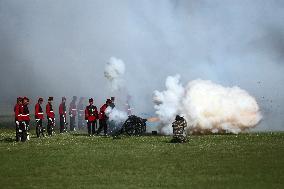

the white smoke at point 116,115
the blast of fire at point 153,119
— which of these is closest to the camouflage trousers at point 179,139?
the blast of fire at point 153,119

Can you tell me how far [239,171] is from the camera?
1841 cm

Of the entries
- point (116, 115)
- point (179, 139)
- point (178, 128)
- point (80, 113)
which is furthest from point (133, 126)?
point (80, 113)

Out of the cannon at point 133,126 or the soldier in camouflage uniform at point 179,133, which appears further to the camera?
the cannon at point 133,126

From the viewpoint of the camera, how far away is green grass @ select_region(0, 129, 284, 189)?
16.4 m

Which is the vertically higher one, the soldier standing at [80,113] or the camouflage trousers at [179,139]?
the soldier standing at [80,113]

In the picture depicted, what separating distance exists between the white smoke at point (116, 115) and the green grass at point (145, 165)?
321 inches

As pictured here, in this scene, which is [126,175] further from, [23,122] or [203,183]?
[23,122]

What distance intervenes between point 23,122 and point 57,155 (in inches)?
387

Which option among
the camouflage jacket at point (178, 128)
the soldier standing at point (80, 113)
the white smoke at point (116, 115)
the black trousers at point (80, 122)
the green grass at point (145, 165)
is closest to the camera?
the green grass at point (145, 165)

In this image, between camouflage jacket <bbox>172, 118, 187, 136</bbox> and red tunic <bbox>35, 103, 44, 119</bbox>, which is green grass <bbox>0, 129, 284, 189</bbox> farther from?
red tunic <bbox>35, 103, 44, 119</bbox>

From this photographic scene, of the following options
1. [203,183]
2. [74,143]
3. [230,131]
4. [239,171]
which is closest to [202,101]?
[230,131]

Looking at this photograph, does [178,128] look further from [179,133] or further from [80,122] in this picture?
[80,122]

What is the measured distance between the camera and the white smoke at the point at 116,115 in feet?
123

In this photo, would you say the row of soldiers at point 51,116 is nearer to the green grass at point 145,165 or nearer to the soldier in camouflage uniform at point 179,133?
the green grass at point 145,165
